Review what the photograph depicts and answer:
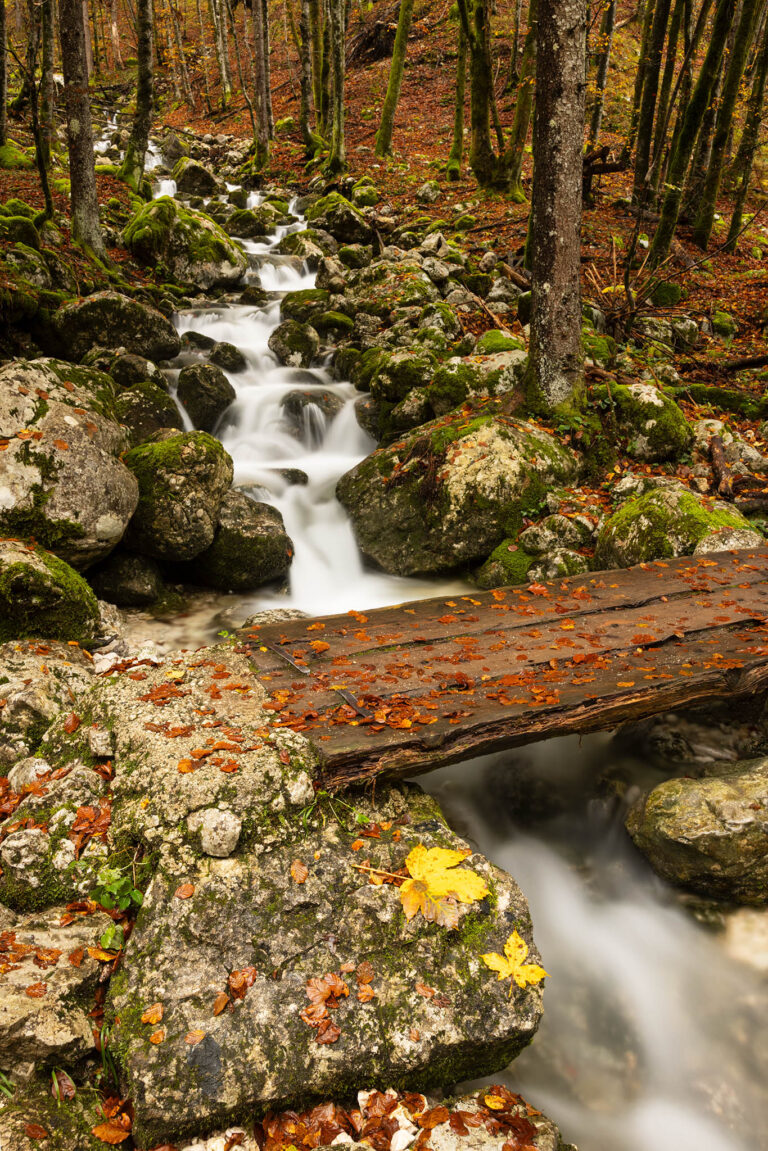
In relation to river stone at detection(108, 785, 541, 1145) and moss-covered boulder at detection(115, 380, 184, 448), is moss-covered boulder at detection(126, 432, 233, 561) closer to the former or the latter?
moss-covered boulder at detection(115, 380, 184, 448)

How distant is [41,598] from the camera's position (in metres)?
4.68

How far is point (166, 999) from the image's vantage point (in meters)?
2.29

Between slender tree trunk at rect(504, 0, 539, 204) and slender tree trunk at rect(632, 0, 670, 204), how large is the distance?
7.47 ft

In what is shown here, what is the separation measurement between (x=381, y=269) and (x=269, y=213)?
247 inches

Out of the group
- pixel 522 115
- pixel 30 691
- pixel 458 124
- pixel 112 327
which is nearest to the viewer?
pixel 30 691

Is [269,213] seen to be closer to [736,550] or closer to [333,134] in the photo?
[333,134]

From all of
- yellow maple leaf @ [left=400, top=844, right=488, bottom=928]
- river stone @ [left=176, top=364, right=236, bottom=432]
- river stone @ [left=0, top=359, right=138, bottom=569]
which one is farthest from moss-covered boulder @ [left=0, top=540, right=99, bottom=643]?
river stone @ [left=176, top=364, right=236, bottom=432]

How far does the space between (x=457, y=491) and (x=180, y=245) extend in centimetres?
971

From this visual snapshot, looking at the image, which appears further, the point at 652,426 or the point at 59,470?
the point at 652,426

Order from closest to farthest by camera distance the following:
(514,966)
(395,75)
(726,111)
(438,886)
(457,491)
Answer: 1. (514,966)
2. (438,886)
3. (457,491)
4. (726,111)
5. (395,75)

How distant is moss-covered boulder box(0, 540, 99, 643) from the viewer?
4539 mm

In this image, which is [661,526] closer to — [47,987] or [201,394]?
[47,987]

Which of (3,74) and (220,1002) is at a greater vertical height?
(3,74)

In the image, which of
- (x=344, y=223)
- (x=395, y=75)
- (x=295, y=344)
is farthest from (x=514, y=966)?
(x=395, y=75)
